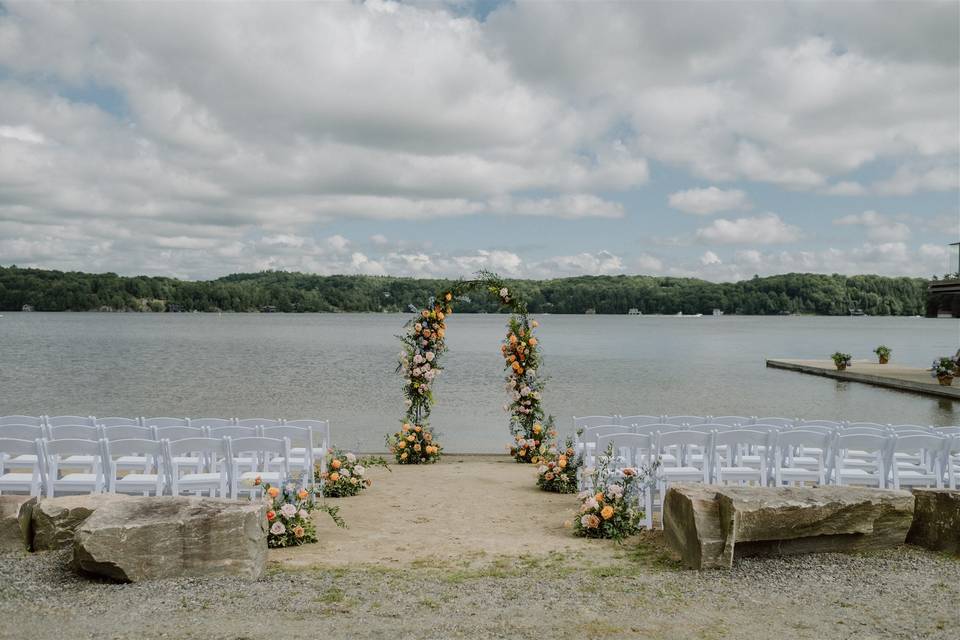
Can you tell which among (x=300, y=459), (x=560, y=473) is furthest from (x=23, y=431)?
(x=560, y=473)

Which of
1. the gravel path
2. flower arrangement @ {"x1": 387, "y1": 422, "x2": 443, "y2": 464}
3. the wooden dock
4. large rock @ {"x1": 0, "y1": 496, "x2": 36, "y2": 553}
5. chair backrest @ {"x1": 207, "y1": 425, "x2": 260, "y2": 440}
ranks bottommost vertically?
the wooden dock

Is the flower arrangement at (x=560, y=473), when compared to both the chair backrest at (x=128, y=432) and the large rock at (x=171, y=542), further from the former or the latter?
the large rock at (x=171, y=542)

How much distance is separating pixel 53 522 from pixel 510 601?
383cm

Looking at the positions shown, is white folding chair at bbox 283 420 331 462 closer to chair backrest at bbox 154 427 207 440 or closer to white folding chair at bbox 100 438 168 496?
chair backrest at bbox 154 427 207 440

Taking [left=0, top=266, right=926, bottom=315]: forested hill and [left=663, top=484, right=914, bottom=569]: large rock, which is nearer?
[left=663, top=484, right=914, bottom=569]: large rock

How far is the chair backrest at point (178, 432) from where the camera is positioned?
31.3ft

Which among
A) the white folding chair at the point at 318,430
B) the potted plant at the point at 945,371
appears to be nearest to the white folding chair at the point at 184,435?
the white folding chair at the point at 318,430

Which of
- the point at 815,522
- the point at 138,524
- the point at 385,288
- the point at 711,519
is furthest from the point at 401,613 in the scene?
the point at 385,288

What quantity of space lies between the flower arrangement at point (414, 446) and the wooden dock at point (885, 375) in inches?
904

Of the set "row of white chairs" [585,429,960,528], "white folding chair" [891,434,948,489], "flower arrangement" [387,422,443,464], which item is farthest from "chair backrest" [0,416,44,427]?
"white folding chair" [891,434,948,489]

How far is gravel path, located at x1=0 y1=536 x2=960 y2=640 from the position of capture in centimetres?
504

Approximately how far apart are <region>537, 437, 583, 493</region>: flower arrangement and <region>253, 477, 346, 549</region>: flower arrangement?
12.4 ft

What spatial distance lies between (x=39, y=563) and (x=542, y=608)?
3868 mm

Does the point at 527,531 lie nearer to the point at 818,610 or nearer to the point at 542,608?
the point at 542,608
